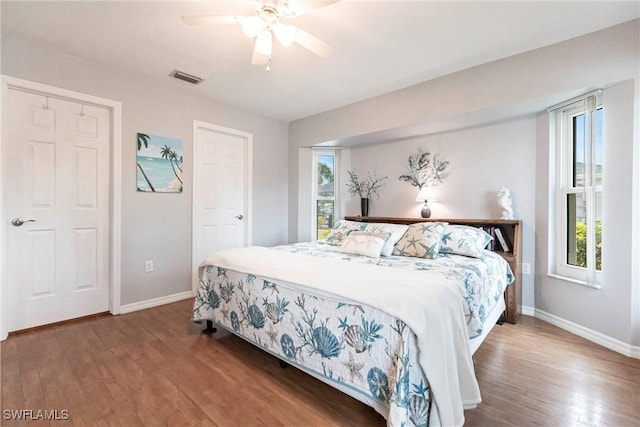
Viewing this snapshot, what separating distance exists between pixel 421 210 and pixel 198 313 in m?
2.69

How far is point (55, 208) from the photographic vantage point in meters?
2.56

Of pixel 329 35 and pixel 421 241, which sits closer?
pixel 329 35

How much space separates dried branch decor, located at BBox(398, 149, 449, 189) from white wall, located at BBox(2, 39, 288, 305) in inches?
94.9

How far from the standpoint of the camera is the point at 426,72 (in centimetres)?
278

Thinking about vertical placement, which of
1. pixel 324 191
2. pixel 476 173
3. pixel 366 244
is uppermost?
pixel 476 173

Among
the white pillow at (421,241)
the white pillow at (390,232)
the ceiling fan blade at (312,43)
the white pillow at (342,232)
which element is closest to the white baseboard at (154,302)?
the white pillow at (342,232)

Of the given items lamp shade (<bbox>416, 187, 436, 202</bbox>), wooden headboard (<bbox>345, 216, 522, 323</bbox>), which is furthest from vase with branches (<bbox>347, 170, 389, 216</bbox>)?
wooden headboard (<bbox>345, 216, 522, 323</bbox>)

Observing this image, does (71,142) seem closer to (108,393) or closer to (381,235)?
(108,393)

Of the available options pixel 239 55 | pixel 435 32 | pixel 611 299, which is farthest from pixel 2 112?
pixel 611 299

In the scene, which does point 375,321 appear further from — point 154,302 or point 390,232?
point 154,302

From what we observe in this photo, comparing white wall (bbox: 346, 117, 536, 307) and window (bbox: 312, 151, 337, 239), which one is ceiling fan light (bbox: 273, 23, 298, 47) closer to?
white wall (bbox: 346, 117, 536, 307)

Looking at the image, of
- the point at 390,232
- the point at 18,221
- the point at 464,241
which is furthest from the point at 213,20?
the point at 464,241

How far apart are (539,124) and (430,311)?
2599mm

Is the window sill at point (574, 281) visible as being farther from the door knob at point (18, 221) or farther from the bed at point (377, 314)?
the door knob at point (18, 221)
